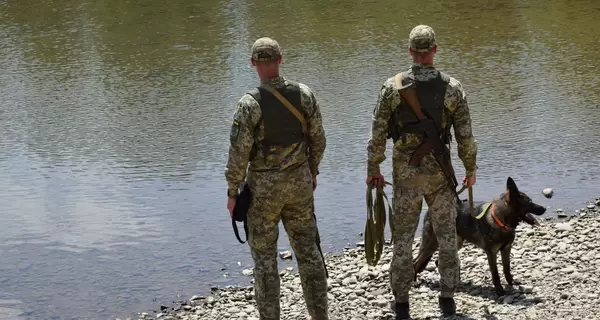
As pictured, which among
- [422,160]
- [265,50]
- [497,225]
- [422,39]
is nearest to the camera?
[265,50]

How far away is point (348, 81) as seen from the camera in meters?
14.9

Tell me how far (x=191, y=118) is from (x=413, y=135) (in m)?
7.54

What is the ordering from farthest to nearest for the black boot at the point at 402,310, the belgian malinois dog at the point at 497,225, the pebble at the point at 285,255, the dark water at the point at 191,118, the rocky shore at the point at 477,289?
the dark water at the point at 191,118, the pebble at the point at 285,255, the belgian malinois dog at the point at 497,225, the rocky shore at the point at 477,289, the black boot at the point at 402,310

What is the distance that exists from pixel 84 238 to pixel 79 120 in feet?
14.2

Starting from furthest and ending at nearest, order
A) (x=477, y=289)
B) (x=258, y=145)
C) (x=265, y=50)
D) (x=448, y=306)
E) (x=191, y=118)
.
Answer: (x=191, y=118)
(x=477, y=289)
(x=448, y=306)
(x=258, y=145)
(x=265, y=50)

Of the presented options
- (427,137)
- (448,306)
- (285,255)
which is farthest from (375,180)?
(285,255)

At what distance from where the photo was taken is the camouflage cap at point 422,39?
591 cm

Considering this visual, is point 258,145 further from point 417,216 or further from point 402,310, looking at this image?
point 402,310

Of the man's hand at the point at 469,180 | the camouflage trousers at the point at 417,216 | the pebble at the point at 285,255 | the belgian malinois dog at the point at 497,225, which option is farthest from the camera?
the pebble at the point at 285,255

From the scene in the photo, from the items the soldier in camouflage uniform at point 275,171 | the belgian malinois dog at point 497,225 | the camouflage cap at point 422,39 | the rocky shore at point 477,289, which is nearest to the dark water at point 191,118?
the rocky shore at point 477,289

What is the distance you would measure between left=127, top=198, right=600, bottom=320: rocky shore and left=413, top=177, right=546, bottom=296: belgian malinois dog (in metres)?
0.26

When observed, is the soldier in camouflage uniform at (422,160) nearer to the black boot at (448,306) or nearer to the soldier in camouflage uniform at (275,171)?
the black boot at (448,306)

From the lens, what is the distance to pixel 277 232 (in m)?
5.96

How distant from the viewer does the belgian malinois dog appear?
22.2ft
